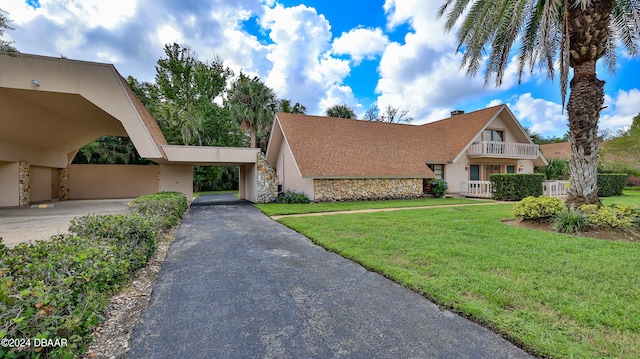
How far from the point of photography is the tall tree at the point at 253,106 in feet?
85.9

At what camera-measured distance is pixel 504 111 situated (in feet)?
66.1

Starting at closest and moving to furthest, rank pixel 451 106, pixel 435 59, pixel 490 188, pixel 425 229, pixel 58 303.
A: pixel 58 303 → pixel 425 229 → pixel 435 59 → pixel 490 188 → pixel 451 106

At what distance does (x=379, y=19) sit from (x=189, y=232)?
1376 cm

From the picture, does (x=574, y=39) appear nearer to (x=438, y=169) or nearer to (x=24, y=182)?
(x=438, y=169)

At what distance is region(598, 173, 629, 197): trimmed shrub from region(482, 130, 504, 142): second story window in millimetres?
6339

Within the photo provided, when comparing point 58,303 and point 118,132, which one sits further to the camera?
point 118,132

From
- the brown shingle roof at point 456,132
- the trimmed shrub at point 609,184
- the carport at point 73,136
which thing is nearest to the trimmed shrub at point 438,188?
the brown shingle roof at point 456,132

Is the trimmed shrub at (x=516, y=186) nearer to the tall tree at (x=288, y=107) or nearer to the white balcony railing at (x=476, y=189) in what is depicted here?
the white balcony railing at (x=476, y=189)

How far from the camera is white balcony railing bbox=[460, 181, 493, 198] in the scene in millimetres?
18594

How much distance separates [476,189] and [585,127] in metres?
12.1

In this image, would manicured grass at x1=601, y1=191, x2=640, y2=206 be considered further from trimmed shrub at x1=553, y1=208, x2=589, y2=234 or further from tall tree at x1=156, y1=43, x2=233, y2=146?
tall tree at x1=156, y1=43, x2=233, y2=146

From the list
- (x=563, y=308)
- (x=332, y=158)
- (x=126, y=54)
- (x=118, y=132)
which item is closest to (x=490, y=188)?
(x=332, y=158)

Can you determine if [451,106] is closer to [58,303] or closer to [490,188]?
[490,188]

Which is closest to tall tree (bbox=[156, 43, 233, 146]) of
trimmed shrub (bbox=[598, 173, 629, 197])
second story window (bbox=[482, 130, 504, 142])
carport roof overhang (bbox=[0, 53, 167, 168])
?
carport roof overhang (bbox=[0, 53, 167, 168])
